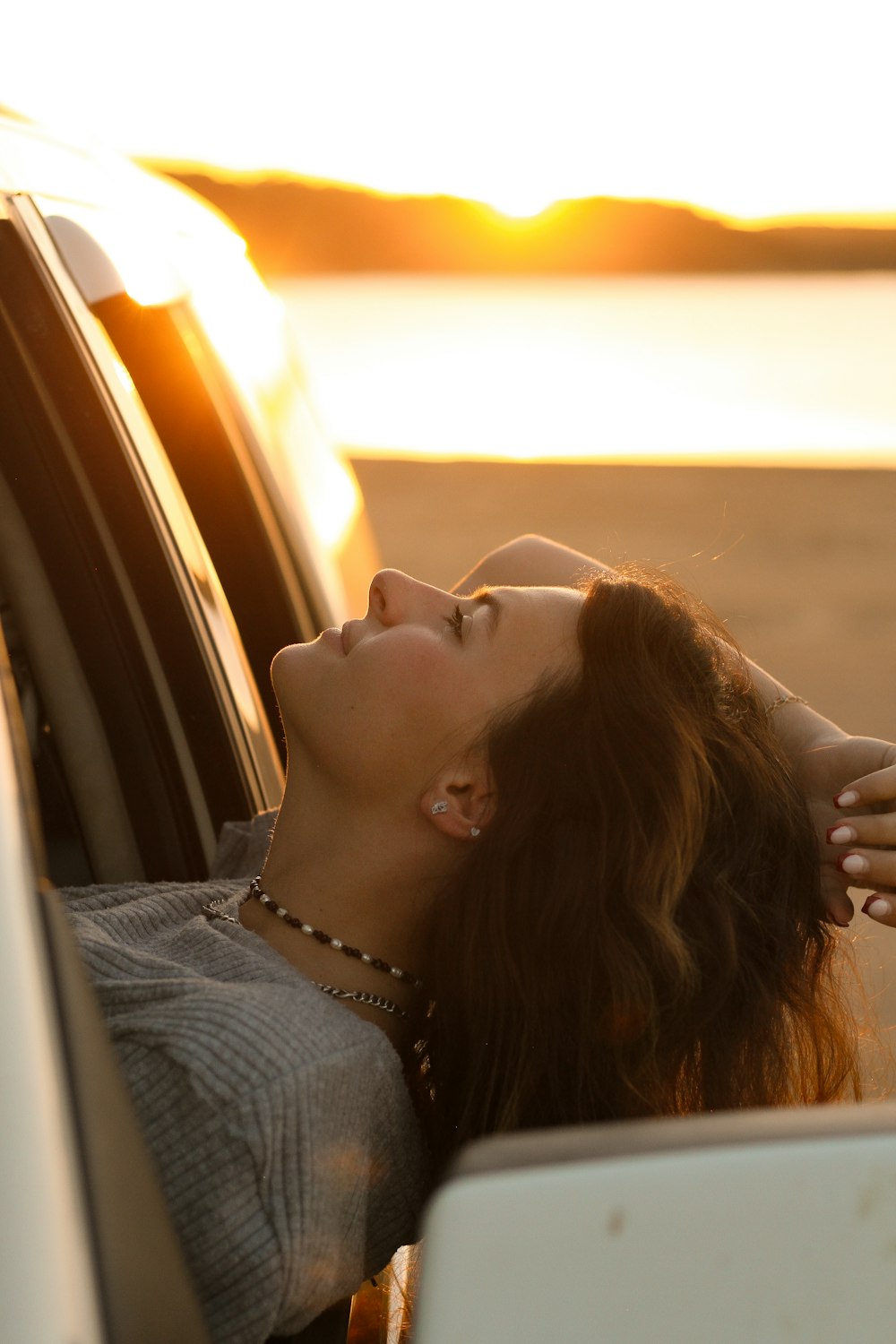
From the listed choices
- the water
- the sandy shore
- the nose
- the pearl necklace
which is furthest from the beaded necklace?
the water

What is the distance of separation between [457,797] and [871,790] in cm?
54

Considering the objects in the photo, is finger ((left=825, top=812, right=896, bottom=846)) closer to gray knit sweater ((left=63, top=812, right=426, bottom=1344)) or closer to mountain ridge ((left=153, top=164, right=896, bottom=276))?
gray knit sweater ((left=63, top=812, right=426, bottom=1344))

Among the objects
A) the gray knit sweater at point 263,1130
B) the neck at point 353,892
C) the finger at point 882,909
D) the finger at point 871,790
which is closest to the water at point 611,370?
the neck at point 353,892

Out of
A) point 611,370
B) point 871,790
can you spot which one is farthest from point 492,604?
point 611,370

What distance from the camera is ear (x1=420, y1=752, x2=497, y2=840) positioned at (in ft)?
6.37

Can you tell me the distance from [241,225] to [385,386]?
71.2 feet

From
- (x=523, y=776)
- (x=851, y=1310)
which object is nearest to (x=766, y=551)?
(x=523, y=776)

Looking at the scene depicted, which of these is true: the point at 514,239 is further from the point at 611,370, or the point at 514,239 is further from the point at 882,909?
the point at 882,909

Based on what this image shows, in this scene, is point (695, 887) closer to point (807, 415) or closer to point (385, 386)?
point (807, 415)

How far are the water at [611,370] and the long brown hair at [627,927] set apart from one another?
7660 millimetres

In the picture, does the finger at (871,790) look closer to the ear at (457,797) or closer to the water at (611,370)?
the ear at (457,797)

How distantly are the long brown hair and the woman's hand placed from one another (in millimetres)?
99

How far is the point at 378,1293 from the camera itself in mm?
1728

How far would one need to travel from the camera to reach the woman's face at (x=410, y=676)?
1.95 metres
